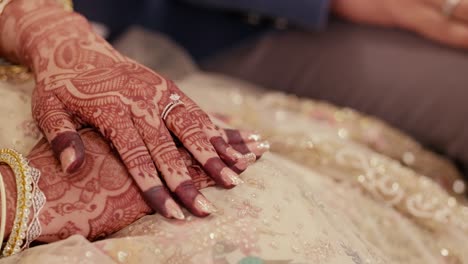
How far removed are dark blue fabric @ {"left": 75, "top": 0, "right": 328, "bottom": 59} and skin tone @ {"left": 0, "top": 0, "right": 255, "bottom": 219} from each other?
65 centimetres

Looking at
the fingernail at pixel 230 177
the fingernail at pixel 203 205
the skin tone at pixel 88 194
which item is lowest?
the skin tone at pixel 88 194

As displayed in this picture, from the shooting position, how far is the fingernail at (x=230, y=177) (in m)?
0.77

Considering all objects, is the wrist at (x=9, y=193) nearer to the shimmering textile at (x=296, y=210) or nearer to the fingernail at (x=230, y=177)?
the shimmering textile at (x=296, y=210)

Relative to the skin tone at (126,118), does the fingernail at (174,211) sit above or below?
below

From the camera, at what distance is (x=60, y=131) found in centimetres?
75

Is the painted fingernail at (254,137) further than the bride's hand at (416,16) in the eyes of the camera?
No

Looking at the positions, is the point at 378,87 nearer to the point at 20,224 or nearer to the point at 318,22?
the point at 318,22

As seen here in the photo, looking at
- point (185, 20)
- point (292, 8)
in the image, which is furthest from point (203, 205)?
point (185, 20)

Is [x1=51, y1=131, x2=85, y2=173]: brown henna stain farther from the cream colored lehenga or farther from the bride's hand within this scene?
the bride's hand

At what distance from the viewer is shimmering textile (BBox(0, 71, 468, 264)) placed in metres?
0.71

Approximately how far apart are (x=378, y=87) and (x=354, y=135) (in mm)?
154

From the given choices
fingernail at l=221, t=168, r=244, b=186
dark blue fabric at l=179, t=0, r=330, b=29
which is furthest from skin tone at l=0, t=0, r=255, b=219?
dark blue fabric at l=179, t=0, r=330, b=29

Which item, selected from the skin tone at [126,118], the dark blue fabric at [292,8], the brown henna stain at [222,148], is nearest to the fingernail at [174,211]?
the skin tone at [126,118]

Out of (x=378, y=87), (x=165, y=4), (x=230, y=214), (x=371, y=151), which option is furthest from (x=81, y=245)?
(x=165, y=4)
